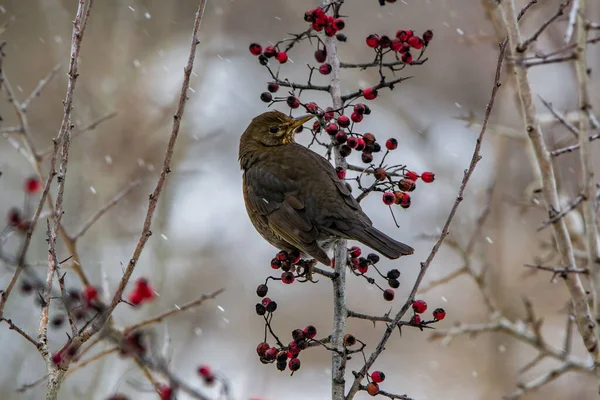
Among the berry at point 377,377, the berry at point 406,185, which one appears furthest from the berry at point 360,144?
the berry at point 377,377

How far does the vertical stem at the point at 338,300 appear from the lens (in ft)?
7.72

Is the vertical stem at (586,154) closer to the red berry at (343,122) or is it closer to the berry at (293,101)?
the red berry at (343,122)

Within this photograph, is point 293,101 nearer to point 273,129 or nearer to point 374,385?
point 273,129

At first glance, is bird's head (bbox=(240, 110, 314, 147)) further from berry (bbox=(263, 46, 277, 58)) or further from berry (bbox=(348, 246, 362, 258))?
berry (bbox=(348, 246, 362, 258))

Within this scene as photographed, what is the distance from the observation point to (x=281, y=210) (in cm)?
368

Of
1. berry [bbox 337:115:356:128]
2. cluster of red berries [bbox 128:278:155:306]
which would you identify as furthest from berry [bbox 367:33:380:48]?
cluster of red berries [bbox 128:278:155:306]

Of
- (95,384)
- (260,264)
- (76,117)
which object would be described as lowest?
(95,384)

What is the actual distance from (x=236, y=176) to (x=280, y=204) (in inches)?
301

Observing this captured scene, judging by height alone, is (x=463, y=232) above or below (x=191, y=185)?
A: below

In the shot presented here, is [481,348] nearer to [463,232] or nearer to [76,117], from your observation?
[463,232]

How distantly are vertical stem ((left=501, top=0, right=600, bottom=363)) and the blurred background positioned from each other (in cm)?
425

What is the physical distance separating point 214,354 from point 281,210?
266 inches

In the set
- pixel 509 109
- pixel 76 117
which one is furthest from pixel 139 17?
pixel 509 109

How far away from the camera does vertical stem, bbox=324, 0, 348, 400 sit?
7.72 feet
